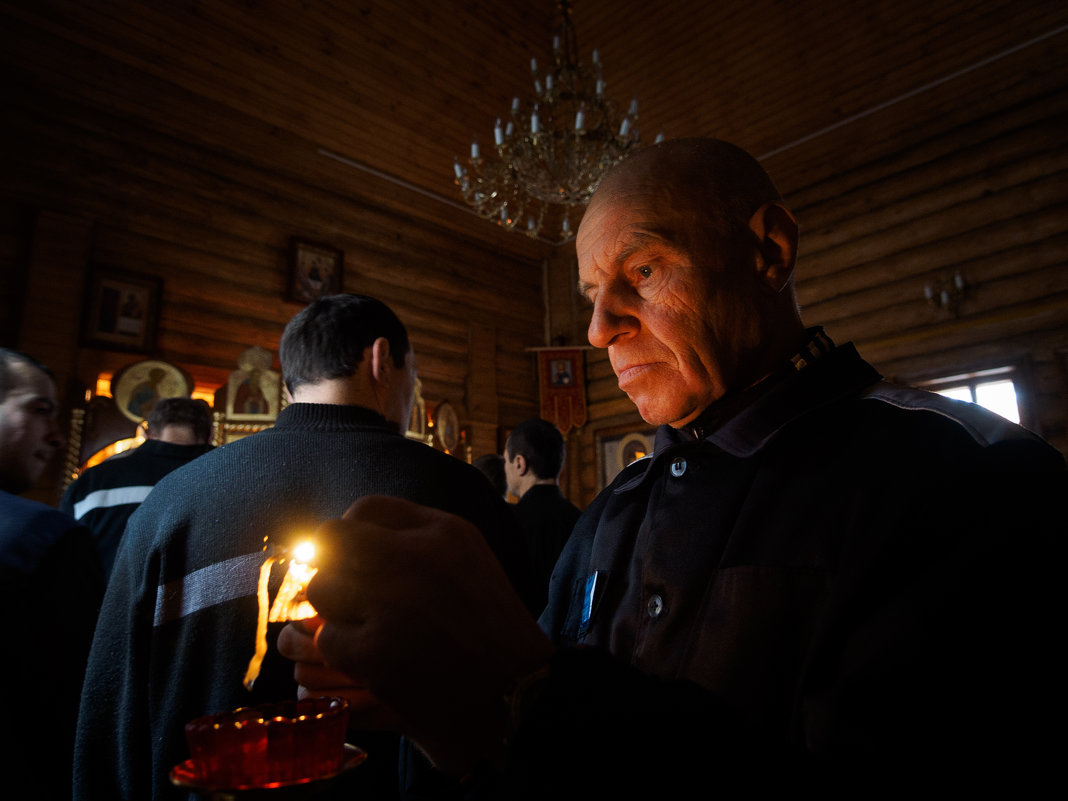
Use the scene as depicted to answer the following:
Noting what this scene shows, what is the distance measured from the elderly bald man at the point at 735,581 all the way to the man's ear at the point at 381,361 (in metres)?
0.80

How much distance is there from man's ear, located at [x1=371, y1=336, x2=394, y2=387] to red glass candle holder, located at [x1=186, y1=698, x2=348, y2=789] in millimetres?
1057

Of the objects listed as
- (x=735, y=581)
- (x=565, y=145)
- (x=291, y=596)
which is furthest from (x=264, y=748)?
(x=565, y=145)

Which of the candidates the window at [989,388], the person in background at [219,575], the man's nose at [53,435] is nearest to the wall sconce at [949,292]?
the window at [989,388]

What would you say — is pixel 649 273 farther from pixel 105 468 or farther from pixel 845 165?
pixel 845 165

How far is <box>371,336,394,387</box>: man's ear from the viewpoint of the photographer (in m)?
1.73

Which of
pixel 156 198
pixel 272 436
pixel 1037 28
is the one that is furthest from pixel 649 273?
pixel 1037 28

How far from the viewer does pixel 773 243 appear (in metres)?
1.08

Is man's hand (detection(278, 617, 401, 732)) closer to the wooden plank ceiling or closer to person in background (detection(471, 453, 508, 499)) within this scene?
person in background (detection(471, 453, 508, 499))

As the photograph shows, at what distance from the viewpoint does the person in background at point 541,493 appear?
3.45 metres

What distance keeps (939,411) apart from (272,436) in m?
1.35

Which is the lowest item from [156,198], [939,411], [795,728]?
[795,728]

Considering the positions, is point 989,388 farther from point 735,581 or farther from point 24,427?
point 24,427

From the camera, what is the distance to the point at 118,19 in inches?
251

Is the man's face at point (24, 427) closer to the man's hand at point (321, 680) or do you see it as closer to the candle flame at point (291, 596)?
the candle flame at point (291, 596)
